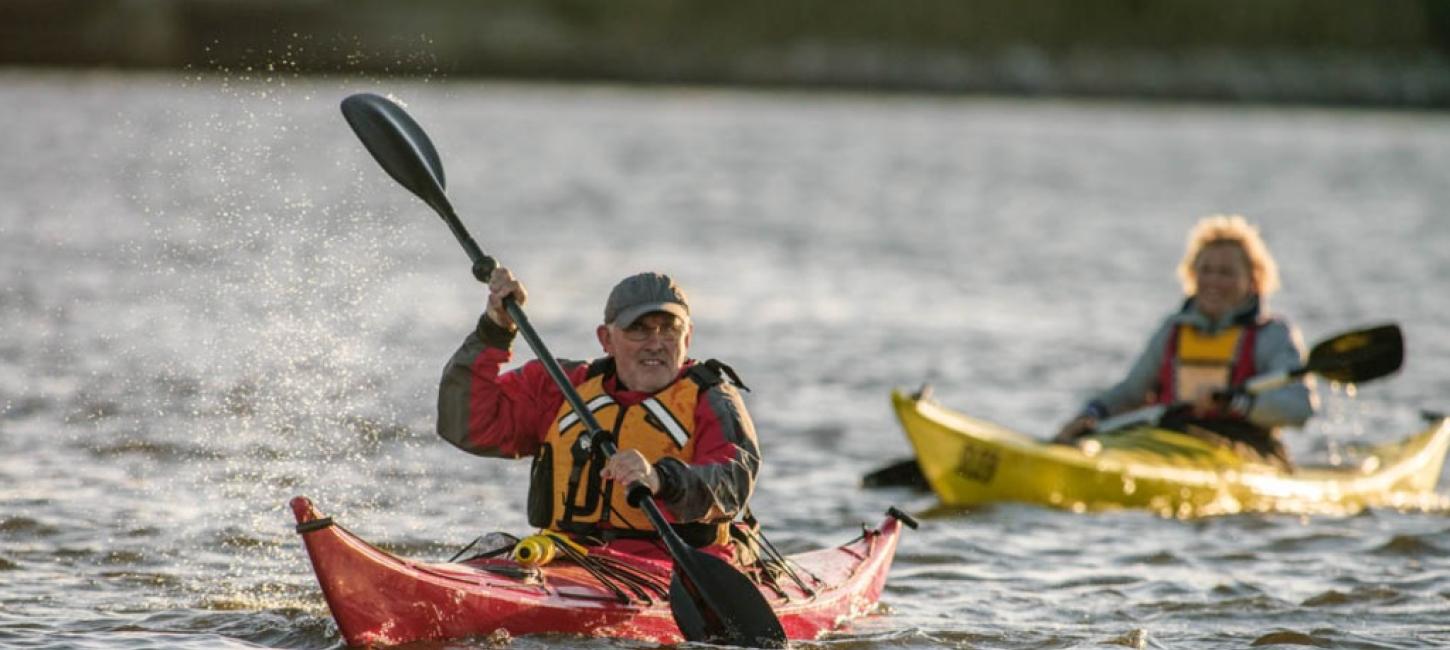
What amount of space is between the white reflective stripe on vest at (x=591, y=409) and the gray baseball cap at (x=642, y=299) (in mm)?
259

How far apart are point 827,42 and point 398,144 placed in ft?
278

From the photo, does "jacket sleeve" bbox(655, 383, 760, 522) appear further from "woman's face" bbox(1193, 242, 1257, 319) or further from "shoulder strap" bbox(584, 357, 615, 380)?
"woman's face" bbox(1193, 242, 1257, 319)

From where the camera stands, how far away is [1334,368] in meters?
10.9

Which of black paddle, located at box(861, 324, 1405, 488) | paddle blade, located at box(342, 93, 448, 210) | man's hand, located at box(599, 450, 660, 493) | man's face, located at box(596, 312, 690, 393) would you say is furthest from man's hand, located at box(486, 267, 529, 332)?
black paddle, located at box(861, 324, 1405, 488)

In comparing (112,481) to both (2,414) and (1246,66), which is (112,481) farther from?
(1246,66)

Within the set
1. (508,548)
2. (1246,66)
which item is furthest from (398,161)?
(1246,66)

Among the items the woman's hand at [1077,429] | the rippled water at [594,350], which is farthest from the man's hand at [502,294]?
the woman's hand at [1077,429]

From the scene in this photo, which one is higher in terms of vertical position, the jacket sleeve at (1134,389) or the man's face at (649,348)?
the jacket sleeve at (1134,389)

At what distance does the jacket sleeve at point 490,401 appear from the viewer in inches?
276

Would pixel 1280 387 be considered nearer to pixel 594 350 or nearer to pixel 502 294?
pixel 502 294

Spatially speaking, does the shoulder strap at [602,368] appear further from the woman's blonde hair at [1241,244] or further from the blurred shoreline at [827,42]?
the blurred shoreline at [827,42]

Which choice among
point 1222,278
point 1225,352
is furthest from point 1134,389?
point 1222,278

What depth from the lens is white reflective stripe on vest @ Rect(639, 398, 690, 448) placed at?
276 inches

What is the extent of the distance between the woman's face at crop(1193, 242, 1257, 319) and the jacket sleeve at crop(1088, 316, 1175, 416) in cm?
32
